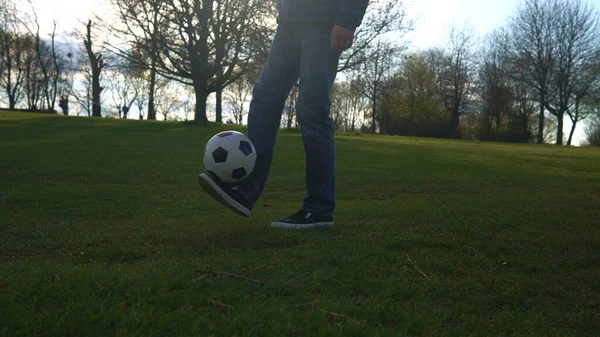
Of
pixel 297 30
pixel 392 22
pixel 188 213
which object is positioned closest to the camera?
pixel 297 30

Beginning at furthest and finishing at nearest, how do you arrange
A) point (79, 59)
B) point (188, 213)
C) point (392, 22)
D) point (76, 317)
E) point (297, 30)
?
1. point (79, 59)
2. point (392, 22)
3. point (188, 213)
4. point (297, 30)
5. point (76, 317)

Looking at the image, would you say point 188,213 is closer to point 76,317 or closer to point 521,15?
point 76,317

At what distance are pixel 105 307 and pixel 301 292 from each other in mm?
731

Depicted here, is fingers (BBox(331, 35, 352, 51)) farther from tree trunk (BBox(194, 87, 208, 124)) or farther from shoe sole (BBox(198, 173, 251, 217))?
tree trunk (BBox(194, 87, 208, 124))

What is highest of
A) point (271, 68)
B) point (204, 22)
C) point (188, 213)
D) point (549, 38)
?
point (549, 38)

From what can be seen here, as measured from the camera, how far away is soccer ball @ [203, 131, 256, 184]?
341cm

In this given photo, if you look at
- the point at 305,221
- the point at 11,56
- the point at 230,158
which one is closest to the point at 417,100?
the point at 11,56

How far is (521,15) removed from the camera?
46.2 metres

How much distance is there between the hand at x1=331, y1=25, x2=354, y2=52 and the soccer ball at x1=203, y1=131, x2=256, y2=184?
895 mm

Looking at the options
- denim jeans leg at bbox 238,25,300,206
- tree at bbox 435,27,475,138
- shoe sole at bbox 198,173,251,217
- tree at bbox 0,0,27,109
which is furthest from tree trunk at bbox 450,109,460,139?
shoe sole at bbox 198,173,251,217

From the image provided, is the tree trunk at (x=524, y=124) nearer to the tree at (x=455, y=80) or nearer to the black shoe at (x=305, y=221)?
the tree at (x=455, y=80)

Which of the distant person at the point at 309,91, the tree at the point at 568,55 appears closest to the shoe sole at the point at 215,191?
the distant person at the point at 309,91

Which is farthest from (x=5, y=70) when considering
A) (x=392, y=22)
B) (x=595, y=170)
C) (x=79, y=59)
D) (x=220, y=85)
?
(x=595, y=170)

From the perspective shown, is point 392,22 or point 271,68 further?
point 392,22
